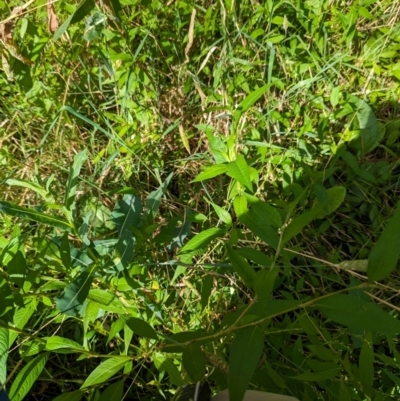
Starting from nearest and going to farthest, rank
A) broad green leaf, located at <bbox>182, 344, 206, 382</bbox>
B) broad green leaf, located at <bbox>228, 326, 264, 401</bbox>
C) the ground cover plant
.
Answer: broad green leaf, located at <bbox>228, 326, 264, 401</bbox>
broad green leaf, located at <bbox>182, 344, 206, 382</bbox>
the ground cover plant

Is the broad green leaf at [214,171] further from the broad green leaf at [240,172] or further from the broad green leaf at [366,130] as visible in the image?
the broad green leaf at [366,130]

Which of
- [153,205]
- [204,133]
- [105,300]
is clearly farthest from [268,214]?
[204,133]

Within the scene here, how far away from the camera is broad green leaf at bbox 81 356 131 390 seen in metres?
0.87

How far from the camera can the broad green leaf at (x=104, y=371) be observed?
0.87 m

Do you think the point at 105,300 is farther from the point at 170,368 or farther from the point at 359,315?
the point at 359,315

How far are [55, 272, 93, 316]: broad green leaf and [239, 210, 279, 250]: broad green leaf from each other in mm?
328

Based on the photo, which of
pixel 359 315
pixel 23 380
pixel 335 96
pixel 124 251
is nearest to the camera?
pixel 359 315

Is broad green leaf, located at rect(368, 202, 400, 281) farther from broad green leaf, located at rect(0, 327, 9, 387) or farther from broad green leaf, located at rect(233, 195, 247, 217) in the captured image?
broad green leaf, located at rect(0, 327, 9, 387)

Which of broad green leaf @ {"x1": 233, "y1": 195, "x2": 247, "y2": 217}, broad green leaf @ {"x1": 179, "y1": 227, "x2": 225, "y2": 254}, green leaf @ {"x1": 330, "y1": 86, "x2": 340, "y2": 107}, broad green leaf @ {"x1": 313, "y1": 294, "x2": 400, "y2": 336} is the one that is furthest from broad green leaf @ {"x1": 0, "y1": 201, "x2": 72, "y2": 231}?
green leaf @ {"x1": 330, "y1": 86, "x2": 340, "y2": 107}

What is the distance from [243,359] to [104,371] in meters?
0.37

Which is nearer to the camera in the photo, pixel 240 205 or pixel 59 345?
pixel 59 345

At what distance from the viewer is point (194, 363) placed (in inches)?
29.5

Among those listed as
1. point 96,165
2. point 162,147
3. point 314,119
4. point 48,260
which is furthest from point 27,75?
point 314,119

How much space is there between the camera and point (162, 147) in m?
1.56
